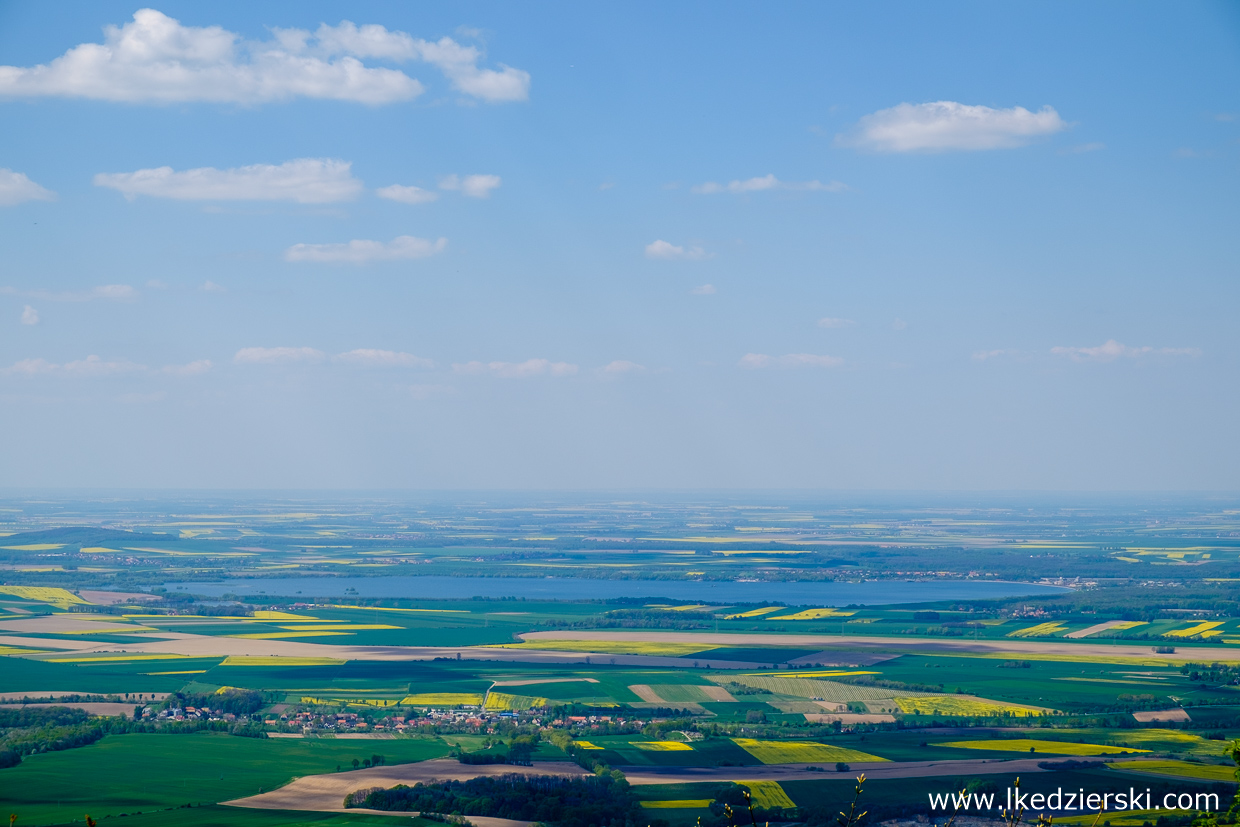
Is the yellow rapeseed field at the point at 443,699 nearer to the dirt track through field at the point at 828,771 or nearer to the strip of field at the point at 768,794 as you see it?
the dirt track through field at the point at 828,771

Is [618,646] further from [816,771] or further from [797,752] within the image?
[816,771]

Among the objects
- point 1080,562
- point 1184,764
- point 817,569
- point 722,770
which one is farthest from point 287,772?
point 1080,562

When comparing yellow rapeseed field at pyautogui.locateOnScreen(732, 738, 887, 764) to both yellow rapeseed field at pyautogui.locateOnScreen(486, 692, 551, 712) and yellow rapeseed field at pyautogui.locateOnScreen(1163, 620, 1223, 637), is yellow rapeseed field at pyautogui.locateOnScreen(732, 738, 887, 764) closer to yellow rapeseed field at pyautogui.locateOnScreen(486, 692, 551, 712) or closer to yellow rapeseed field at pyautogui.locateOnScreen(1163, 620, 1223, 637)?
yellow rapeseed field at pyautogui.locateOnScreen(486, 692, 551, 712)

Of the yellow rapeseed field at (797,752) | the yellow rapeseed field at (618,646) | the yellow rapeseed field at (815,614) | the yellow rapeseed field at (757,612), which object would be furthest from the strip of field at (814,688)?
the yellow rapeseed field at (757,612)

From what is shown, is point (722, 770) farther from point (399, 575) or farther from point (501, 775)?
point (399, 575)

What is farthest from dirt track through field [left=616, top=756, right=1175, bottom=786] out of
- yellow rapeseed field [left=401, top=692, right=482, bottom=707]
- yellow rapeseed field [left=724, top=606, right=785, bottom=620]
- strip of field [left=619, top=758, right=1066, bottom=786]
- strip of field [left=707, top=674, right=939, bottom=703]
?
yellow rapeseed field [left=724, top=606, right=785, bottom=620]

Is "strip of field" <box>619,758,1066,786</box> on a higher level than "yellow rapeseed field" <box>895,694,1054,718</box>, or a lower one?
higher
